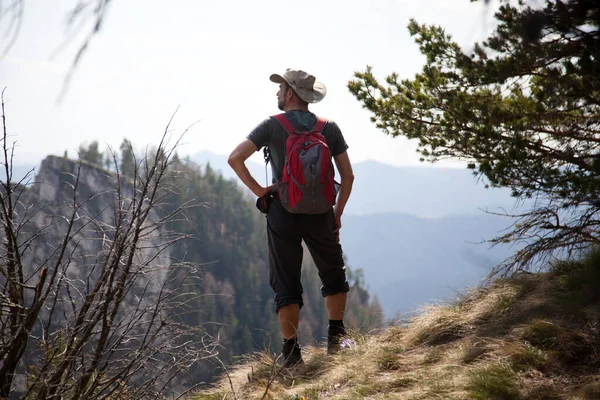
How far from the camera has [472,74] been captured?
175 inches

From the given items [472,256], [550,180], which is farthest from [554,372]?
[550,180]

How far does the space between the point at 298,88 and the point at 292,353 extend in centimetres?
183

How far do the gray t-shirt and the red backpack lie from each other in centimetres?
8

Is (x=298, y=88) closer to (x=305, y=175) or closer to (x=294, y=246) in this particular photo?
(x=305, y=175)

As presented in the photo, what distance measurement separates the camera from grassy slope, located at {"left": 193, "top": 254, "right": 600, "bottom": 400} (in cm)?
304

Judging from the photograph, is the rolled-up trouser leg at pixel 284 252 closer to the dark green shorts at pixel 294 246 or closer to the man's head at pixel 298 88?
the dark green shorts at pixel 294 246

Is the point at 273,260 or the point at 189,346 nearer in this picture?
the point at 189,346

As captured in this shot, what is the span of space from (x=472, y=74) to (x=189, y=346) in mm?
2694

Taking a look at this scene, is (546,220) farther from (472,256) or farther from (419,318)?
(472,256)

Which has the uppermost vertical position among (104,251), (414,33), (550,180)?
(414,33)

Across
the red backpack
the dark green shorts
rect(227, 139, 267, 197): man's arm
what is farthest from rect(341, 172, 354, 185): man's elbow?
rect(227, 139, 267, 197): man's arm

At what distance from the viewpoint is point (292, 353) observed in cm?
436

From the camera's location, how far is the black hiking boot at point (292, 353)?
431 centimetres

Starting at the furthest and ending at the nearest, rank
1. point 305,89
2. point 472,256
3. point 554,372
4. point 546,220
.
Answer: point 546,220, point 305,89, point 554,372, point 472,256
